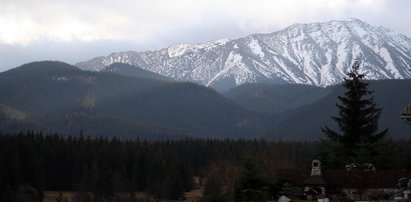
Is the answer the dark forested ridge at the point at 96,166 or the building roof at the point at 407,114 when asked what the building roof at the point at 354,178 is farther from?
the dark forested ridge at the point at 96,166

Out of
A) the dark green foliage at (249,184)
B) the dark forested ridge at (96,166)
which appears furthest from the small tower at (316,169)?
the dark forested ridge at (96,166)

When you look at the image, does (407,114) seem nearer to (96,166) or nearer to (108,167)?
(96,166)

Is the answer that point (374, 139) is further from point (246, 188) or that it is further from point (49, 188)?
point (49, 188)

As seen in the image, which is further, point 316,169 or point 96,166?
point 96,166

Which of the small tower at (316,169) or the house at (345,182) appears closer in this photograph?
the house at (345,182)

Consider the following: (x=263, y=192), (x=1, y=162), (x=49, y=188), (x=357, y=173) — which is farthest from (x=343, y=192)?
(x=49, y=188)

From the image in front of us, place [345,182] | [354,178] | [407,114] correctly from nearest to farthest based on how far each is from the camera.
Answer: [407,114], [345,182], [354,178]

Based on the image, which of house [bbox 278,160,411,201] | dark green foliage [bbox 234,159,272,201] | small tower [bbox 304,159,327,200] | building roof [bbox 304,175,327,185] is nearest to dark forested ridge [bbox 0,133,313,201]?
house [bbox 278,160,411,201]

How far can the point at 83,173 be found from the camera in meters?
128

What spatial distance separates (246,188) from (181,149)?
12981 cm

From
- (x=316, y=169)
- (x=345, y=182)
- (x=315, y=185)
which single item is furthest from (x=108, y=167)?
(x=345, y=182)

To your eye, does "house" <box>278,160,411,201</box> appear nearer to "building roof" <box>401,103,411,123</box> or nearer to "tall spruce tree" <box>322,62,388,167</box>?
"tall spruce tree" <box>322,62,388,167</box>

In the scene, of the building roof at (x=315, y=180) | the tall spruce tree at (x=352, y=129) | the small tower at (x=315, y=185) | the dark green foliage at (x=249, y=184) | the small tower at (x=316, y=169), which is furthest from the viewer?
the tall spruce tree at (x=352, y=129)

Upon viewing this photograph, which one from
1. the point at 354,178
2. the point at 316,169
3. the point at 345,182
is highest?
the point at 316,169
